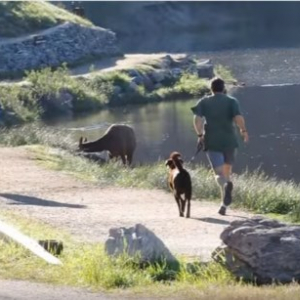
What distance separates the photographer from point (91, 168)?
22.3 m

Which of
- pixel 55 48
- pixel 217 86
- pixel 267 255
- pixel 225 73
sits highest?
pixel 55 48

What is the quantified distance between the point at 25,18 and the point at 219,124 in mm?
49449

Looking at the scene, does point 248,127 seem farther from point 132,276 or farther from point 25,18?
point 132,276

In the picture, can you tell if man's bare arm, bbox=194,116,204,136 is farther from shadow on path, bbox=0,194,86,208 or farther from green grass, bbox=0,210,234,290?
green grass, bbox=0,210,234,290

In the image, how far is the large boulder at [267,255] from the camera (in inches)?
361

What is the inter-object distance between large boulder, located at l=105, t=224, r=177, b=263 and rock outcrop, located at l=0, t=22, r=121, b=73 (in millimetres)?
46899

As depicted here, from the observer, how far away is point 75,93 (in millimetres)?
51875

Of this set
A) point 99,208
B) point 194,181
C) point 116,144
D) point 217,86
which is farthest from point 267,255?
point 116,144

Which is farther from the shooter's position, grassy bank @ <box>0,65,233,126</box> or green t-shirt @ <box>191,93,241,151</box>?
grassy bank @ <box>0,65,233,126</box>

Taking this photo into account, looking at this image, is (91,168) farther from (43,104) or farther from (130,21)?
(130,21)

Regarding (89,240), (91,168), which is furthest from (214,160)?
(91,168)

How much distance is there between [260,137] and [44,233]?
25.1 m

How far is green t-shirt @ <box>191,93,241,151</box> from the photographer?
1487cm

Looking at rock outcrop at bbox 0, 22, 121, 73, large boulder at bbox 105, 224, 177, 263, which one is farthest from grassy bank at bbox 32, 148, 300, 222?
rock outcrop at bbox 0, 22, 121, 73
